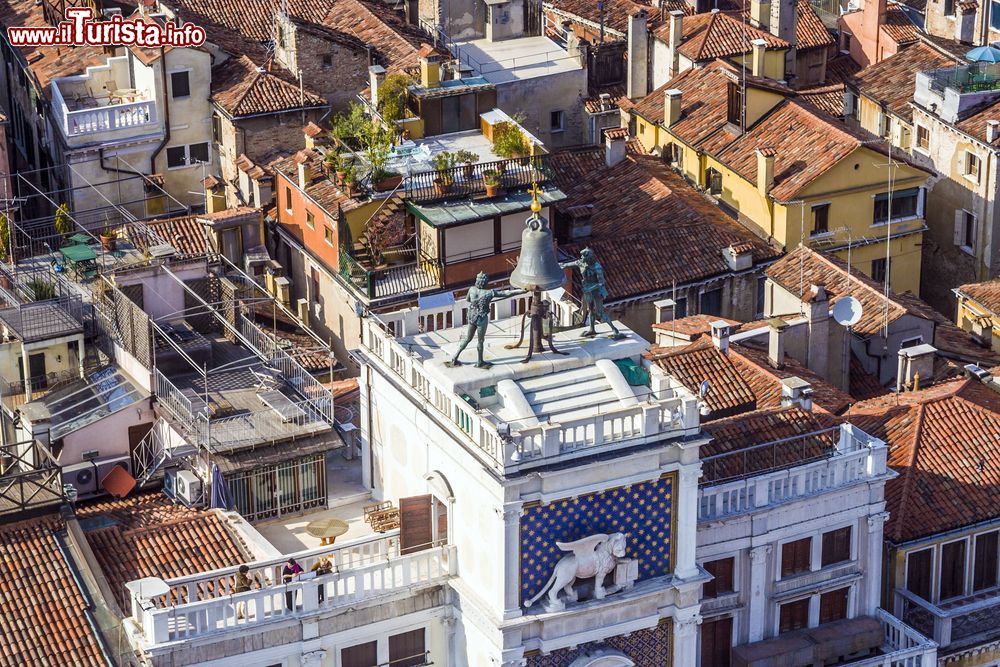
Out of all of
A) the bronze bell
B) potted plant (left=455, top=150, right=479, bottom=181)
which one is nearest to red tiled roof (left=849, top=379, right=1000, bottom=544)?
the bronze bell

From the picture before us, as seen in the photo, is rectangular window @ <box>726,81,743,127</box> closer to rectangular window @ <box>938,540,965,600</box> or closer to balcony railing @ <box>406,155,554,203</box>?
balcony railing @ <box>406,155,554,203</box>

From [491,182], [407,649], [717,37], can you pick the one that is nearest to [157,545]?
[407,649]

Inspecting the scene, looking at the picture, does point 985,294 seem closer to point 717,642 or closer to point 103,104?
point 717,642

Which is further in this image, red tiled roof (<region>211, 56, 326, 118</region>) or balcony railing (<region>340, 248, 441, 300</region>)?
red tiled roof (<region>211, 56, 326, 118</region>)

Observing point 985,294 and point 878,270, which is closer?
point 985,294

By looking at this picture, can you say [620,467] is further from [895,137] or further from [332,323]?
[895,137]

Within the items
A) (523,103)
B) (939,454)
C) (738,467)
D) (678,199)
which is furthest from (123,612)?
(523,103)

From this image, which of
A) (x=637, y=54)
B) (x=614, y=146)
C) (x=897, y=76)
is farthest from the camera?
(x=637, y=54)
